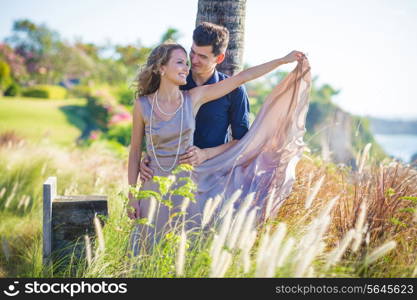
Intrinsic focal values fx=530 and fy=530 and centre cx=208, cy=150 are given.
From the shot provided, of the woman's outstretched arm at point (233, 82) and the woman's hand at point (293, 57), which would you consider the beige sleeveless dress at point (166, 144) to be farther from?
the woman's hand at point (293, 57)

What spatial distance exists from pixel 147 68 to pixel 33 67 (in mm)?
30832

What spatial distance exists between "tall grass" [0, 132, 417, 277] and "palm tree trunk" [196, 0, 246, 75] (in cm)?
121

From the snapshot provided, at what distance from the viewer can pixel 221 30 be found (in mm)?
4207

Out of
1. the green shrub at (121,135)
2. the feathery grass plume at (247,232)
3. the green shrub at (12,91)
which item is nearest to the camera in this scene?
the feathery grass plume at (247,232)

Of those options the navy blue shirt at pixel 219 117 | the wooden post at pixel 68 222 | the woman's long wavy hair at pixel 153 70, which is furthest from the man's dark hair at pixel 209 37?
the wooden post at pixel 68 222

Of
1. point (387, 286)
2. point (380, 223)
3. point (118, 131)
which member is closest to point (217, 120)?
point (380, 223)

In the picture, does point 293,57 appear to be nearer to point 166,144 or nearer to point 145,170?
point 166,144

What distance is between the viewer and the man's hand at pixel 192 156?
3.98 m

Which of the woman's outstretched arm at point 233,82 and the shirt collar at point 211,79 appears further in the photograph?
the shirt collar at point 211,79

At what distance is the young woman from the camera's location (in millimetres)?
3973

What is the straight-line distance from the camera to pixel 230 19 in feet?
16.8

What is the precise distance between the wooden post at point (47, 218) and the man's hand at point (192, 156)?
3.23 ft

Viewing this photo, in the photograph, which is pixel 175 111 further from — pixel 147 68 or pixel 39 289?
pixel 39 289

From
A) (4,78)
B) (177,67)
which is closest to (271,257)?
(177,67)
